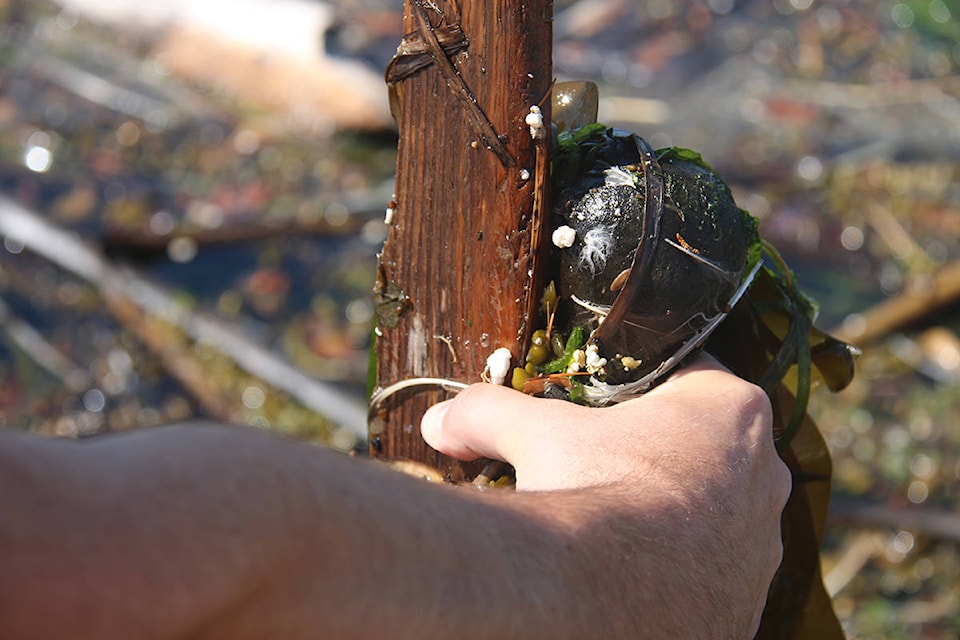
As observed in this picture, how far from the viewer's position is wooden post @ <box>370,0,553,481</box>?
1.59 m

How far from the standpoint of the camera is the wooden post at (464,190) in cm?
159

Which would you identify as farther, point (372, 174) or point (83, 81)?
point (83, 81)

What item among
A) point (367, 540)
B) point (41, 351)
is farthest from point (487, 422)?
point (41, 351)

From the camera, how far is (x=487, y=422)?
5.19 ft

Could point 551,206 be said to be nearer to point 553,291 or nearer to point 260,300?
point 553,291

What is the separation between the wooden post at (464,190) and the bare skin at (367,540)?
0.31m

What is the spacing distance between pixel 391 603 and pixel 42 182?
16.8ft

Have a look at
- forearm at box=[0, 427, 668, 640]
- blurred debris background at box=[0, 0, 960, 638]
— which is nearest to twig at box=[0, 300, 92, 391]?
blurred debris background at box=[0, 0, 960, 638]

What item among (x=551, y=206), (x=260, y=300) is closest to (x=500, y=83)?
Answer: (x=551, y=206)

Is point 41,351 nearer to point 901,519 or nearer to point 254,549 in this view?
point 901,519

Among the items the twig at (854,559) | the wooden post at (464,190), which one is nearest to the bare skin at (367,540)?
the wooden post at (464,190)

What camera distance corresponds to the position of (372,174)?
5637 millimetres

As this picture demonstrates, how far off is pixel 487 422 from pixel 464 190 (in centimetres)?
42

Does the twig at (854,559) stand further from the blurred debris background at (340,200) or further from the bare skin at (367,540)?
the bare skin at (367,540)
